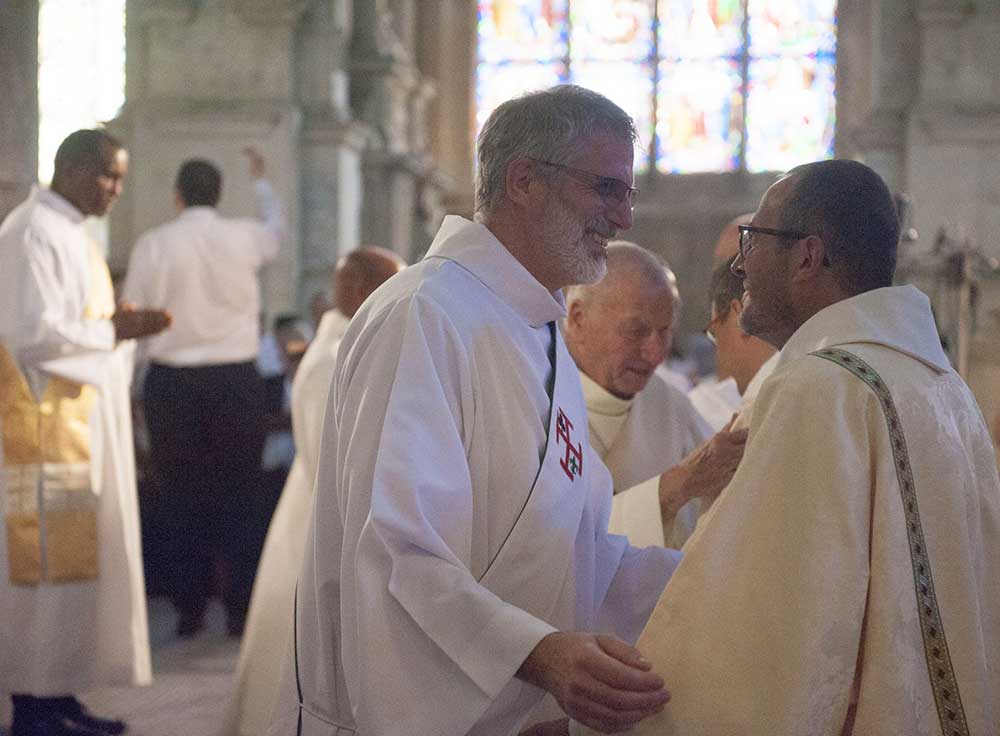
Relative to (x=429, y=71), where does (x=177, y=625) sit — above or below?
below

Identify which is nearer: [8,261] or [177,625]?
[8,261]

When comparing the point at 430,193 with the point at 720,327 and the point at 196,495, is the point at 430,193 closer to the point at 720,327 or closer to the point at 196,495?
the point at 196,495

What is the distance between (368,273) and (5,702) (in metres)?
2.04

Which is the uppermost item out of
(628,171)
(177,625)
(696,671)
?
(628,171)

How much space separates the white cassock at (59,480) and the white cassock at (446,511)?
2.86m

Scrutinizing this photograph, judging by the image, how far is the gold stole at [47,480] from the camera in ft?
17.8

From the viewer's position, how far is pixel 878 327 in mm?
2432

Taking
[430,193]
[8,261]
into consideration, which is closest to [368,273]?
[8,261]

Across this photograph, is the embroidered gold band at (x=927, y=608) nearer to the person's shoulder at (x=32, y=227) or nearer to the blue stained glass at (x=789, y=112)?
the person's shoulder at (x=32, y=227)

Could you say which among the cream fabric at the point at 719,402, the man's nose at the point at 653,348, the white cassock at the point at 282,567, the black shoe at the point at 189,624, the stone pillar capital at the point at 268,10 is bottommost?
the black shoe at the point at 189,624

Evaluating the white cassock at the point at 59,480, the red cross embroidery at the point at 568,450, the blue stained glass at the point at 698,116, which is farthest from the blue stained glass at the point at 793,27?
the red cross embroidery at the point at 568,450

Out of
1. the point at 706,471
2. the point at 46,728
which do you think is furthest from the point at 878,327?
the point at 46,728

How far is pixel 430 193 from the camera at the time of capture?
16672mm

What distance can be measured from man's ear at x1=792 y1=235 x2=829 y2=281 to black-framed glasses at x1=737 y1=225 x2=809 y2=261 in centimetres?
1
